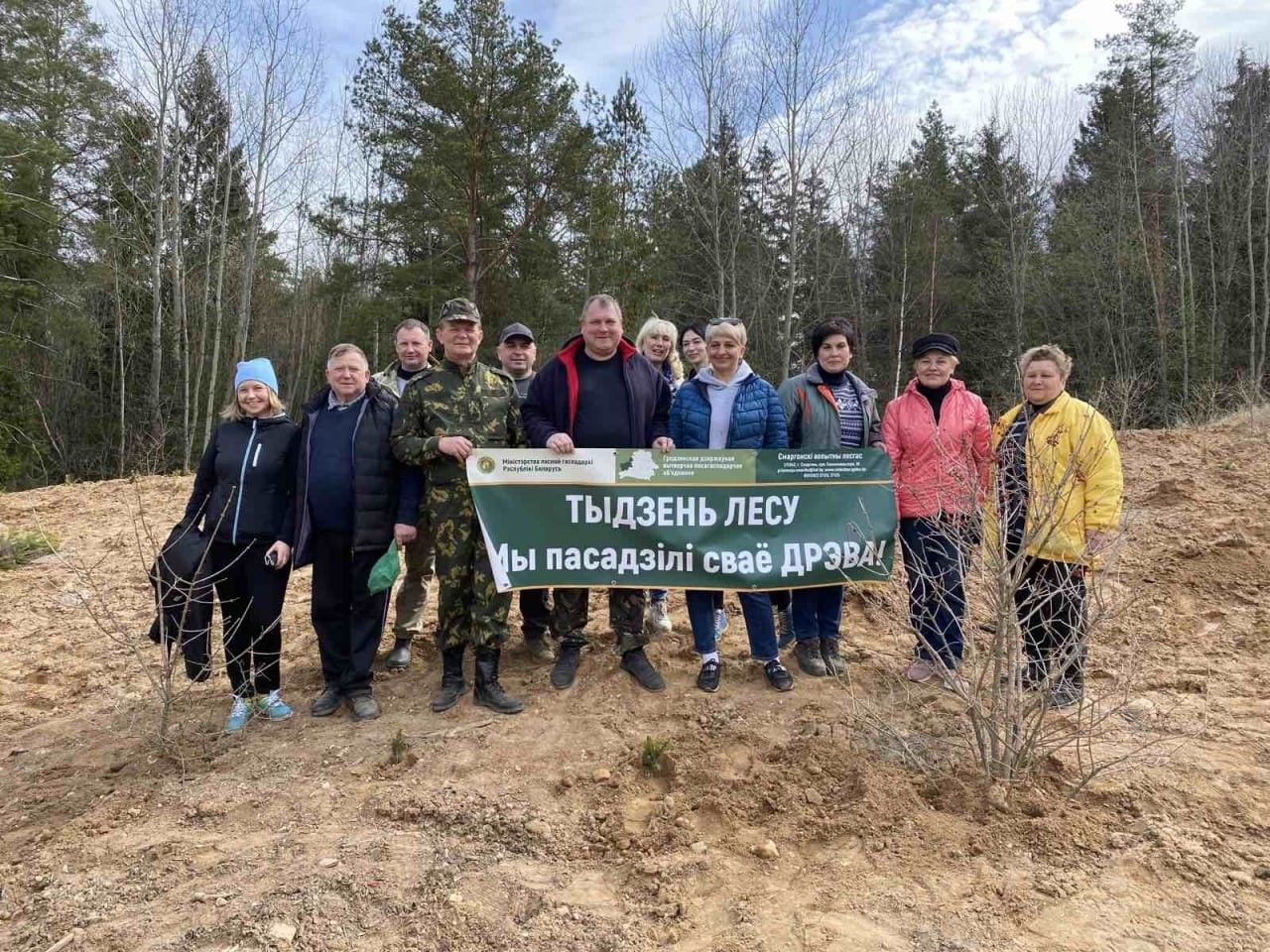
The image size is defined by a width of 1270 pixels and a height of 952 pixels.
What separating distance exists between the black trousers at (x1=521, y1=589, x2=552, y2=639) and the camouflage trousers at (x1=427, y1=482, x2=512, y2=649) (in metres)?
0.67

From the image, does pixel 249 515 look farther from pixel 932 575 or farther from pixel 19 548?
pixel 19 548

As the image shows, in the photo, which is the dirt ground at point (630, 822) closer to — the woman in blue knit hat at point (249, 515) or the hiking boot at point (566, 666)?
the hiking boot at point (566, 666)

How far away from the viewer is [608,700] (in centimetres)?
393

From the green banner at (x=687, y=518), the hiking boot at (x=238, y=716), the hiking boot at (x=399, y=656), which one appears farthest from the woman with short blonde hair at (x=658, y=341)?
the hiking boot at (x=238, y=716)

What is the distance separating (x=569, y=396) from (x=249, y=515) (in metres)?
1.73

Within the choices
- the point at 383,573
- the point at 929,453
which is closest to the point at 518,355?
the point at 383,573

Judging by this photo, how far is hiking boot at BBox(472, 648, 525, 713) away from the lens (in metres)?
3.81

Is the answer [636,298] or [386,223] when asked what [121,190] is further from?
[636,298]

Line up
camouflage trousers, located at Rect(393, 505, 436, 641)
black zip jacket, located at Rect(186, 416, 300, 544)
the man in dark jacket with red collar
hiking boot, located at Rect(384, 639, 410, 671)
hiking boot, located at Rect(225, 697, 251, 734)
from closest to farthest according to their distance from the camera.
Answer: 1. black zip jacket, located at Rect(186, 416, 300, 544)
2. hiking boot, located at Rect(225, 697, 251, 734)
3. the man in dark jacket with red collar
4. hiking boot, located at Rect(384, 639, 410, 671)
5. camouflage trousers, located at Rect(393, 505, 436, 641)

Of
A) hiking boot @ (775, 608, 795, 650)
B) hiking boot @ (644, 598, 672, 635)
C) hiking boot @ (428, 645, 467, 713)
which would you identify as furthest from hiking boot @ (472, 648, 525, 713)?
hiking boot @ (775, 608, 795, 650)

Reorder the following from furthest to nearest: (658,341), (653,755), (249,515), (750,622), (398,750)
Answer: (658,341) → (750,622) → (249,515) → (398,750) → (653,755)

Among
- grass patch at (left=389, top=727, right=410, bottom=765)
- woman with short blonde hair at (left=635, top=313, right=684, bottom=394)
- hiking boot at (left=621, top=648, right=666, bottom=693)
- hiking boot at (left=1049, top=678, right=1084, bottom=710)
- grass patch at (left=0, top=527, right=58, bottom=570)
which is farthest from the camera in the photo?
grass patch at (left=0, top=527, right=58, bottom=570)

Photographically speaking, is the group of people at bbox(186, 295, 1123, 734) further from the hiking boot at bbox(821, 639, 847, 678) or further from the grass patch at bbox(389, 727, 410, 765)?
the grass patch at bbox(389, 727, 410, 765)

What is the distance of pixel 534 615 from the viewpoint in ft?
15.0
